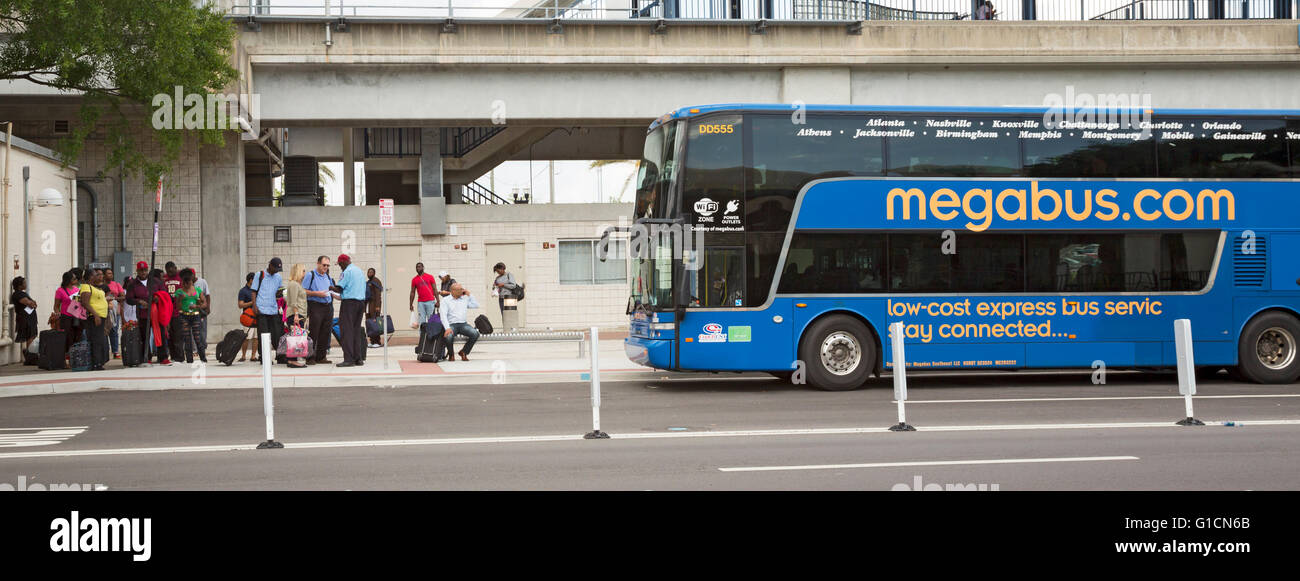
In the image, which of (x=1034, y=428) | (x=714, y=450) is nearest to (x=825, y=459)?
(x=714, y=450)

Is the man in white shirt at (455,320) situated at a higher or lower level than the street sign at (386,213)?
lower

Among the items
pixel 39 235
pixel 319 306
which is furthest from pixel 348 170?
pixel 319 306

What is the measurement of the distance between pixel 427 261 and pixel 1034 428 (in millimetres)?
21039

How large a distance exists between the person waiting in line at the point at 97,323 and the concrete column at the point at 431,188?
11.7 metres

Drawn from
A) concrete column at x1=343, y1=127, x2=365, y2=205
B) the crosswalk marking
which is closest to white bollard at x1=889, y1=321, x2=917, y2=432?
the crosswalk marking

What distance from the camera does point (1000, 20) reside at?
2797 centimetres

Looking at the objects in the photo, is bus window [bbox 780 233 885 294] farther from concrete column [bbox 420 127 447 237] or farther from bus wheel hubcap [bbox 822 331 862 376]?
concrete column [bbox 420 127 447 237]

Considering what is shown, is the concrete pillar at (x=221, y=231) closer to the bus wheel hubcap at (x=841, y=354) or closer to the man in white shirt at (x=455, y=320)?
the man in white shirt at (x=455, y=320)

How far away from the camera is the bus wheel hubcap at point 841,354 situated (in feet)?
→ 50.6

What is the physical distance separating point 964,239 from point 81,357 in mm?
13708

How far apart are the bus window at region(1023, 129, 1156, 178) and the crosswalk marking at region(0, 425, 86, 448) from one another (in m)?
12.2

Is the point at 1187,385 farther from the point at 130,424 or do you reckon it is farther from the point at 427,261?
the point at 427,261

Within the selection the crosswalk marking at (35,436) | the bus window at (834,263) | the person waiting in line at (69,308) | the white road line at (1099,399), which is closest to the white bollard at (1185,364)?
the white road line at (1099,399)

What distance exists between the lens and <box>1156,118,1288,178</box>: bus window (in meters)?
16.1
